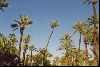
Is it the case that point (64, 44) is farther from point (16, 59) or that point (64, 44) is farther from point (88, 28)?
point (16, 59)

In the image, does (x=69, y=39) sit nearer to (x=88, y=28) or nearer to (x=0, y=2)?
(x=88, y=28)

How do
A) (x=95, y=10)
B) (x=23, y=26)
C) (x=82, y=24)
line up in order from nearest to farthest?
1. (x=95, y=10)
2. (x=23, y=26)
3. (x=82, y=24)

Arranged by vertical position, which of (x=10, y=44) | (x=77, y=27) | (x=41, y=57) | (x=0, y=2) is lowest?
(x=41, y=57)

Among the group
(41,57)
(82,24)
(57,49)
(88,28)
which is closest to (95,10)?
(88,28)

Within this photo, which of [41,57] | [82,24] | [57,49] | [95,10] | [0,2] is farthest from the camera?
[41,57]

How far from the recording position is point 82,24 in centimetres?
7419

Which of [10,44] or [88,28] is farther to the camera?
[10,44]

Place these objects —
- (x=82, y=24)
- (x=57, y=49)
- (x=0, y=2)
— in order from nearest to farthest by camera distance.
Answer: (x=0, y=2) < (x=82, y=24) < (x=57, y=49)

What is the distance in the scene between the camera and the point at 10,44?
3095 inches

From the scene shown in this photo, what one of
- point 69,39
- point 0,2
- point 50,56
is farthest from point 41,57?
point 0,2

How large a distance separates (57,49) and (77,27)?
11993 millimetres

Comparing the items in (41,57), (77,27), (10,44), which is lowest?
(41,57)

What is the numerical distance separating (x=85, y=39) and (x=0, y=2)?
28.7m

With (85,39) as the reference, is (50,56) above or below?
below
